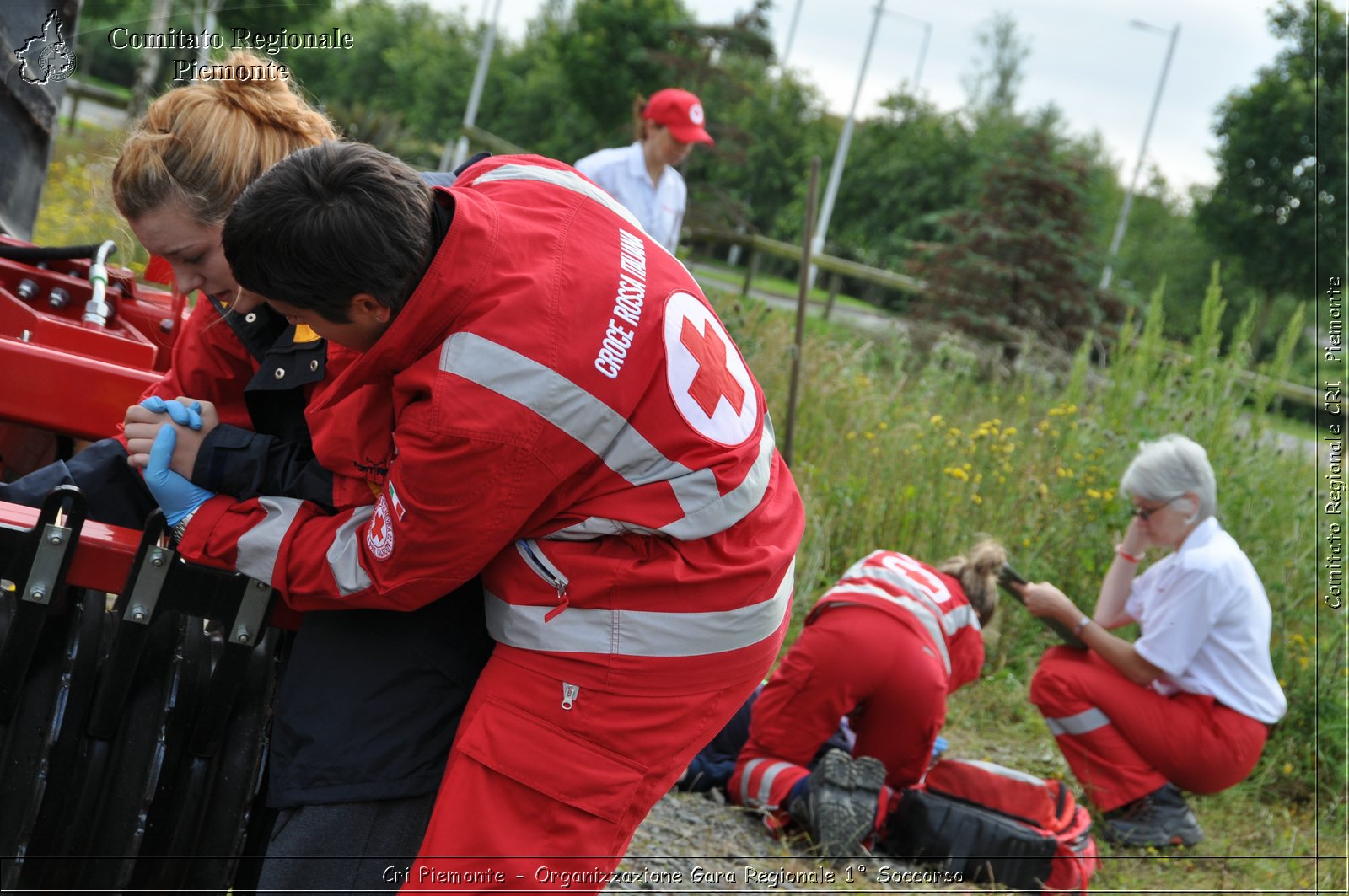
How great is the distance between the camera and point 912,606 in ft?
12.5

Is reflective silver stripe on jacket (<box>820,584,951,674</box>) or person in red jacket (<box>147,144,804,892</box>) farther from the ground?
person in red jacket (<box>147,144,804,892</box>)

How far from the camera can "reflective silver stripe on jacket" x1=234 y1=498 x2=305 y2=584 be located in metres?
1.83

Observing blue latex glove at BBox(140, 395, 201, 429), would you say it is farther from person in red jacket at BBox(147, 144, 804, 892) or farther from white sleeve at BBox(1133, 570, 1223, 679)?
white sleeve at BBox(1133, 570, 1223, 679)

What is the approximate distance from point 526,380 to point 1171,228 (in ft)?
111

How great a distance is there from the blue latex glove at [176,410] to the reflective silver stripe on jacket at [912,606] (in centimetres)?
237

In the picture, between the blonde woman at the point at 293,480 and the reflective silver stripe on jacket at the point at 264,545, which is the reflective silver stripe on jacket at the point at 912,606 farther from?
the reflective silver stripe on jacket at the point at 264,545

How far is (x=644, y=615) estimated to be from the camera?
68.5 inches

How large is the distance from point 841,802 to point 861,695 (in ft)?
1.26

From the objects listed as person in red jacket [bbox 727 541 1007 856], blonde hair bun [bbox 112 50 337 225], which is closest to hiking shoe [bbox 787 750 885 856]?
person in red jacket [bbox 727 541 1007 856]

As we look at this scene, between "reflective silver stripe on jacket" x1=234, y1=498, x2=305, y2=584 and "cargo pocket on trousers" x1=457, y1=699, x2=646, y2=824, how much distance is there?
1.34 feet

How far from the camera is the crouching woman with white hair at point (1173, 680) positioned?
4246mm

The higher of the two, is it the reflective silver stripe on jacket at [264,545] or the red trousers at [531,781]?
the reflective silver stripe on jacket at [264,545]

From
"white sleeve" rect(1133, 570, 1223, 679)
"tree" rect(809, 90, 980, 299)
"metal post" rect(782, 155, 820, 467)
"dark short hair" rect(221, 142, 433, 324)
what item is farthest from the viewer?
"tree" rect(809, 90, 980, 299)

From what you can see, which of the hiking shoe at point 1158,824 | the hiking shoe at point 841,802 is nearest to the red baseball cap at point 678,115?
the hiking shoe at point 841,802
